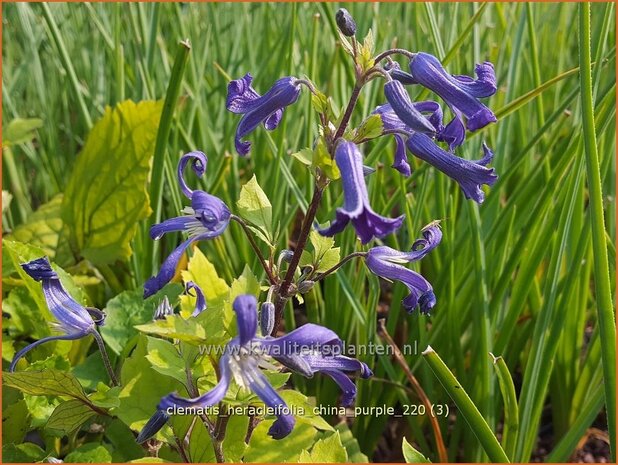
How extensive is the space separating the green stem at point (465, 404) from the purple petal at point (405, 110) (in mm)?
279

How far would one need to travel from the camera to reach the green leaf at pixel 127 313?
128 cm

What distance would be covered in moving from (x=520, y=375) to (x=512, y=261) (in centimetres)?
48

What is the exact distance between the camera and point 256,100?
922 millimetres

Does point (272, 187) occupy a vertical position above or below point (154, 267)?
above

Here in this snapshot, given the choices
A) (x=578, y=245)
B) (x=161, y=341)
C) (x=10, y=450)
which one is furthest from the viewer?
(x=578, y=245)

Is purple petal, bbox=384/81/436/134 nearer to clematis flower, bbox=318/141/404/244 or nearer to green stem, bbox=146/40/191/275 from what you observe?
clematis flower, bbox=318/141/404/244

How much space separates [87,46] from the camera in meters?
2.64

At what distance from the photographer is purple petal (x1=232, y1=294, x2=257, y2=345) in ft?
2.34

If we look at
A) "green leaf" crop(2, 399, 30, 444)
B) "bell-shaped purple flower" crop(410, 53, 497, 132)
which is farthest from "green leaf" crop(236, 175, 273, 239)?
"green leaf" crop(2, 399, 30, 444)

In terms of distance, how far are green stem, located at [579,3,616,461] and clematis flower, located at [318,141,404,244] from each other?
1.21 ft

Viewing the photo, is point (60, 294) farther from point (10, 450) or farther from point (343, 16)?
point (343, 16)

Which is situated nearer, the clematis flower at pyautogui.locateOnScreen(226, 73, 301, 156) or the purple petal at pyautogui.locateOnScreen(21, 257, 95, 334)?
the clematis flower at pyautogui.locateOnScreen(226, 73, 301, 156)

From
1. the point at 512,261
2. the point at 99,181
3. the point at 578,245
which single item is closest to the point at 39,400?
the point at 99,181

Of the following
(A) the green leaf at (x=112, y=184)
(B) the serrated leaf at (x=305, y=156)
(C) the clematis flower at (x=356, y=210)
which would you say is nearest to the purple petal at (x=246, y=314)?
(C) the clematis flower at (x=356, y=210)
